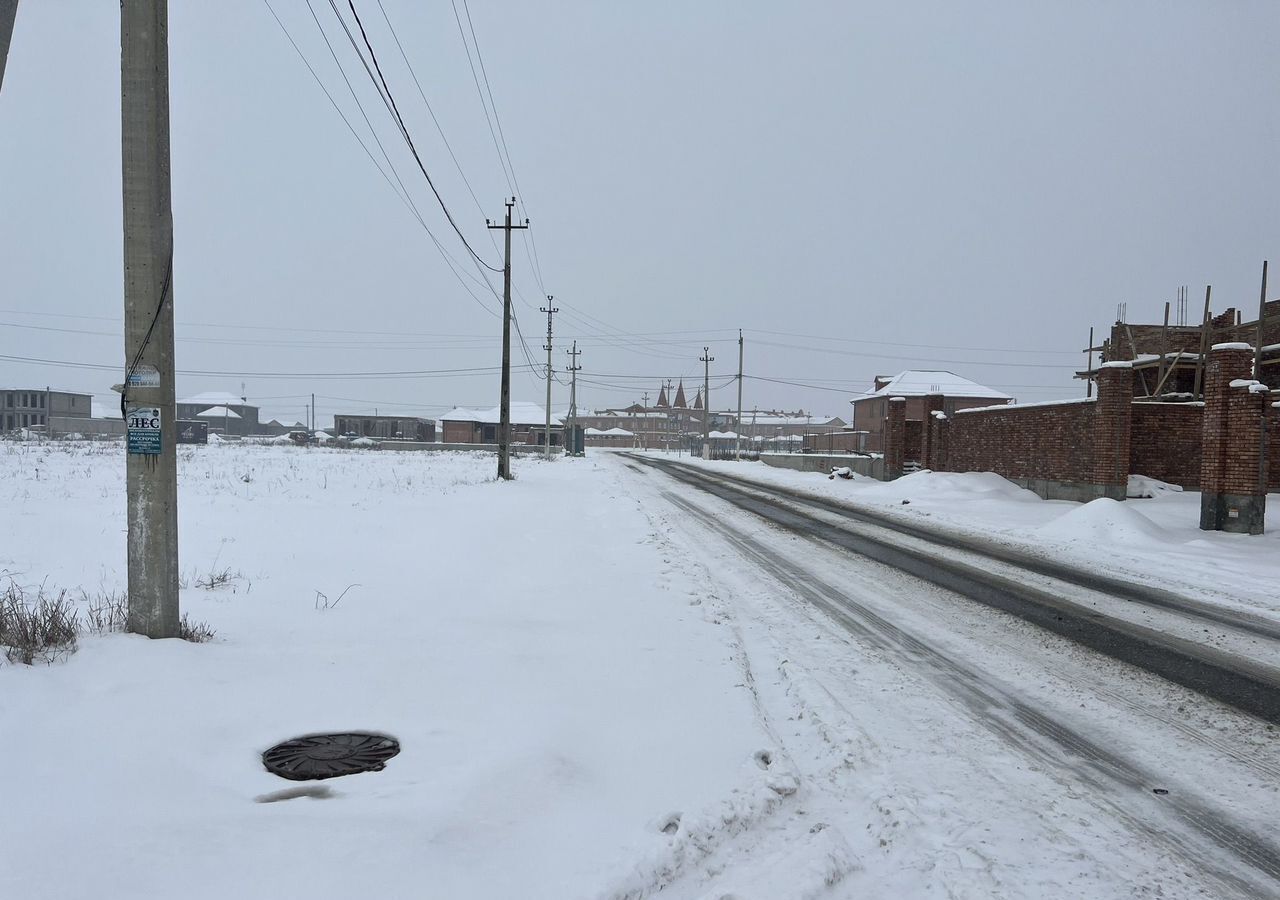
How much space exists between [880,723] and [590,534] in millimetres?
8583

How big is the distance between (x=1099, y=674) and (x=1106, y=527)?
9182 mm

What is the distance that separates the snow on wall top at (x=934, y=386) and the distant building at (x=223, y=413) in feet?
342

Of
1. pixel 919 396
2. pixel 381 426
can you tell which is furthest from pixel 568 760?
pixel 381 426

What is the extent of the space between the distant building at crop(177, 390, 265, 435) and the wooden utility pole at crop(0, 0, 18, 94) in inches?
5224

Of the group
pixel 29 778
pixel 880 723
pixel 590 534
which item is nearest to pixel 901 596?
pixel 880 723

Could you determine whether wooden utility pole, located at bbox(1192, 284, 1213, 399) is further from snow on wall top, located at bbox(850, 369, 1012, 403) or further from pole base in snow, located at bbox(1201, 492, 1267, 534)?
snow on wall top, located at bbox(850, 369, 1012, 403)

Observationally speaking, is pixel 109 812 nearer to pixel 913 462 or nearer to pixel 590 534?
pixel 590 534

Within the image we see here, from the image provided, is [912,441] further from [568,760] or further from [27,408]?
[27,408]

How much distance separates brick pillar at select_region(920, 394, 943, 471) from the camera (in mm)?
26906

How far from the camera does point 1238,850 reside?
124 inches

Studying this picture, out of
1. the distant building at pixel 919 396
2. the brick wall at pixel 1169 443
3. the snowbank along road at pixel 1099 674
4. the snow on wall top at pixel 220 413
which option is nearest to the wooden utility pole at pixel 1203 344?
the brick wall at pixel 1169 443

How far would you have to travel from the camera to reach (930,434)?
27266 millimetres

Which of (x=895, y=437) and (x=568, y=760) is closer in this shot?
(x=568, y=760)

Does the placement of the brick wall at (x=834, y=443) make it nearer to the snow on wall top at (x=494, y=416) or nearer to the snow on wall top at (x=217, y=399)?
the snow on wall top at (x=494, y=416)
